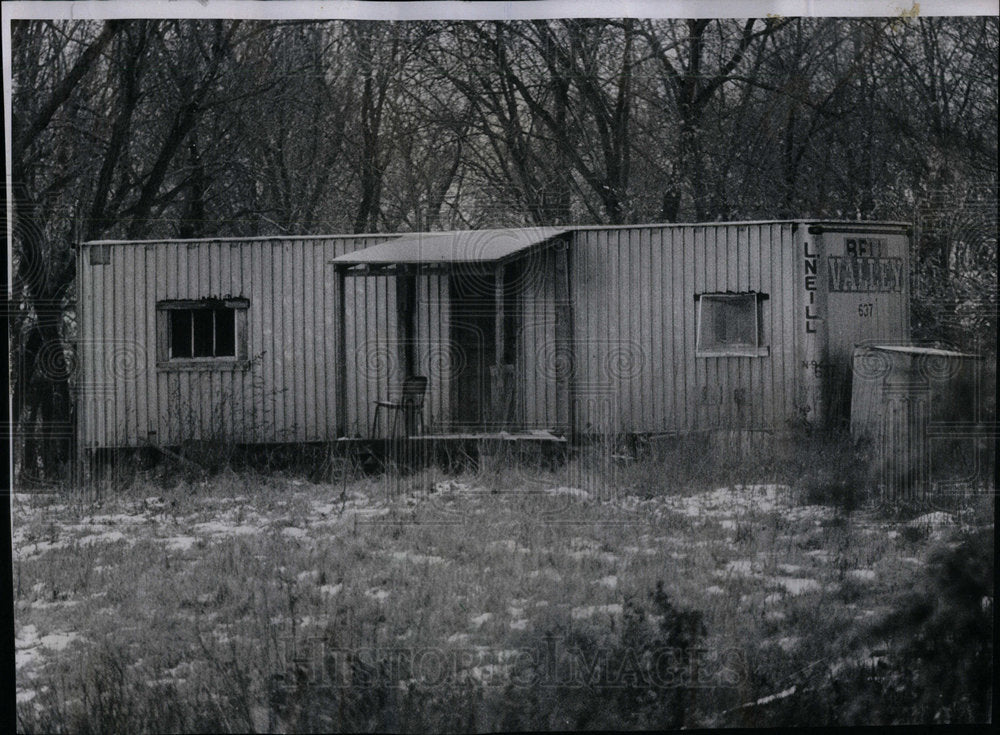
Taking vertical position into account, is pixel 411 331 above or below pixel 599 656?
above

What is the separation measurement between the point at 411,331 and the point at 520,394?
26.1 inches

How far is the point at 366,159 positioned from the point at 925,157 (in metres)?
2.95

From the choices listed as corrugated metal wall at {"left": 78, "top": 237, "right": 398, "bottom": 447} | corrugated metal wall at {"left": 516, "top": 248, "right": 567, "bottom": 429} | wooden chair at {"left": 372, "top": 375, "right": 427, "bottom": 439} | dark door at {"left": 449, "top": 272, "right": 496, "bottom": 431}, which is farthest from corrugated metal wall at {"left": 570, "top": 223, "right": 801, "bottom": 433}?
corrugated metal wall at {"left": 78, "top": 237, "right": 398, "bottom": 447}

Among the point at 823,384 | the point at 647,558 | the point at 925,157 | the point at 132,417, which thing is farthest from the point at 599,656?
the point at 925,157

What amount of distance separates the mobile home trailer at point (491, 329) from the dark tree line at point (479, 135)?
0.13 meters

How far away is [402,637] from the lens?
5039 millimetres

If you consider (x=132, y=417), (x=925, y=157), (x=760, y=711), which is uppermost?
(x=925, y=157)

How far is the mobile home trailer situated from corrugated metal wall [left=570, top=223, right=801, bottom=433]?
1 cm

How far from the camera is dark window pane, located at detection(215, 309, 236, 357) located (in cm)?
508

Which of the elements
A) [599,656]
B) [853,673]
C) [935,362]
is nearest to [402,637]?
[599,656]

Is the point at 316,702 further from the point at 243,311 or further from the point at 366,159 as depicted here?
the point at 366,159

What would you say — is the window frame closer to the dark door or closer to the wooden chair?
the wooden chair

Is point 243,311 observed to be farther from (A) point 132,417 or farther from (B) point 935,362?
(B) point 935,362

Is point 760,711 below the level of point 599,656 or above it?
below
